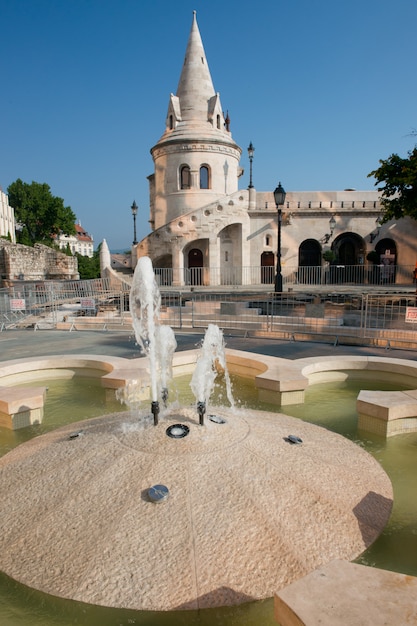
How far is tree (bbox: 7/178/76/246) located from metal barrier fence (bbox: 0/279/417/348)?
5102 centimetres

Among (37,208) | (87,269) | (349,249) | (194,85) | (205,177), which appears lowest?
(349,249)

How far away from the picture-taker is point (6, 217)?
2469 inches

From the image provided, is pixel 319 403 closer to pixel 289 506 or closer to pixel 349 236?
pixel 289 506

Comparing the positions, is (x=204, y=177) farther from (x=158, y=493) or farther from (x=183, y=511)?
(x=183, y=511)

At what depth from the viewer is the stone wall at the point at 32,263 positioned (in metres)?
40.5

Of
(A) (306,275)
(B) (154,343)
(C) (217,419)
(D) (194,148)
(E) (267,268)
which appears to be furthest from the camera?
(E) (267,268)

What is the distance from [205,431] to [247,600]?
67.1 inches

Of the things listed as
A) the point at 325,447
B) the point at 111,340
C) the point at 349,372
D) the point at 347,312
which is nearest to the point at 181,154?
the point at 347,312

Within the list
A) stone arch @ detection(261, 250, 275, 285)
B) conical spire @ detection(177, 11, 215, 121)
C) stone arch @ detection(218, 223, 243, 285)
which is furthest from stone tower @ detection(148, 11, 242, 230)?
stone arch @ detection(261, 250, 275, 285)

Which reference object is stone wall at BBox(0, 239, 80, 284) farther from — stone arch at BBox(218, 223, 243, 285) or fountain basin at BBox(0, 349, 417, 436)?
fountain basin at BBox(0, 349, 417, 436)

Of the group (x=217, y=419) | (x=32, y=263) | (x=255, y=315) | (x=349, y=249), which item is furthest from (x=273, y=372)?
(x=32, y=263)

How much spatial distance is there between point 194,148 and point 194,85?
5.68 metres

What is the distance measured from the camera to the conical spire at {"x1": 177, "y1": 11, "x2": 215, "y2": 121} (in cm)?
3191

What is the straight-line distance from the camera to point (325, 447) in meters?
4.75
